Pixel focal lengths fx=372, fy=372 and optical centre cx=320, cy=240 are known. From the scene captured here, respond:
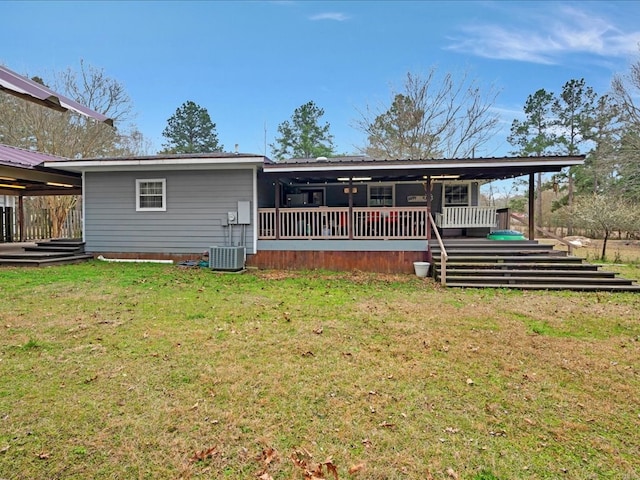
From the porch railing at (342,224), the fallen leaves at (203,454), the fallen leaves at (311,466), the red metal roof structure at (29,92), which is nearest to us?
the red metal roof structure at (29,92)

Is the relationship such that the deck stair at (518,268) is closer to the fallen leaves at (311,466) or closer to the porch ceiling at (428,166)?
the porch ceiling at (428,166)

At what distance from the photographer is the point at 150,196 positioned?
38.2 feet

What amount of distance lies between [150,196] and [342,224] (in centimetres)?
607

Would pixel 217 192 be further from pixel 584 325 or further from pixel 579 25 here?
pixel 579 25

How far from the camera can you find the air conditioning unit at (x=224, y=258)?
10.4 meters

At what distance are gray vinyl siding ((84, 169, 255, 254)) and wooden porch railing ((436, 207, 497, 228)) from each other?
6274 millimetres

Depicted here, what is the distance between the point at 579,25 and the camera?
16484 millimetres

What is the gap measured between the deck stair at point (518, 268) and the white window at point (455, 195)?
11.6 feet

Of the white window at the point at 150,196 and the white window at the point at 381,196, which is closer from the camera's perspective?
the white window at the point at 150,196

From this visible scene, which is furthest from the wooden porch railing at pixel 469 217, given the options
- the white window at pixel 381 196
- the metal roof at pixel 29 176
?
the metal roof at pixel 29 176

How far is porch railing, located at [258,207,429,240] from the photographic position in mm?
10805

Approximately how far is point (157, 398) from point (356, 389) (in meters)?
1.75

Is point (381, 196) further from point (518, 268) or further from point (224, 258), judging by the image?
point (224, 258)

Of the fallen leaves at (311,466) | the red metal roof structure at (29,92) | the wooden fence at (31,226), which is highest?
the red metal roof structure at (29,92)
